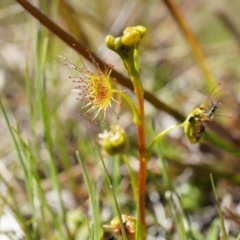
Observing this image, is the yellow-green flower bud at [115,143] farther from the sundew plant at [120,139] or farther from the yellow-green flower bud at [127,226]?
the yellow-green flower bud at [127,226]

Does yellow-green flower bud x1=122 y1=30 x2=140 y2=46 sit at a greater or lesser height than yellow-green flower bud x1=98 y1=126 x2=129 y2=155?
greater

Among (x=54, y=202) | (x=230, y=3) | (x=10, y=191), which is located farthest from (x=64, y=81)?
(x=230, y=3)

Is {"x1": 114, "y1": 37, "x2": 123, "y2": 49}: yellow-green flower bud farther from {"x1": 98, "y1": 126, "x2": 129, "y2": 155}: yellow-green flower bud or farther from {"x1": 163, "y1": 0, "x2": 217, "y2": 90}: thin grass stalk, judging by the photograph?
{"x1": 163, "y1": 0, "x2": 217, "y2": 90}: thin grass stalk

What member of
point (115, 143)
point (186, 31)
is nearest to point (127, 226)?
point (115, 143)

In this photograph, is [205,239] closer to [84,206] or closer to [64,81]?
[84,206]

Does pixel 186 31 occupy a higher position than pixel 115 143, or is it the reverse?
pixel 186 31

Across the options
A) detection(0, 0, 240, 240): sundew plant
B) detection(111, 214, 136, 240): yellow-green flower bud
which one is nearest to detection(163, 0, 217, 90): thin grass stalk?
detection(0, 0, 240, 240): sundew plant

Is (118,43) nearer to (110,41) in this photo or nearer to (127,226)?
(110,41)

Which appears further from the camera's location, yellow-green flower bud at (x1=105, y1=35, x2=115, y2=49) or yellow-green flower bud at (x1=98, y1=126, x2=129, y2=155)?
yellow-green flower bud at (x1=98, y1=126, x2=129, y2=155)
